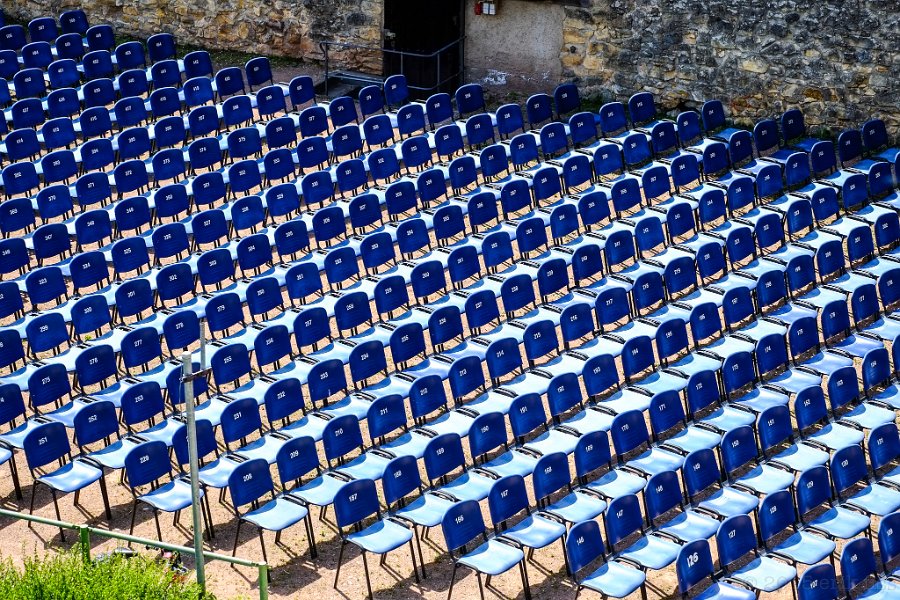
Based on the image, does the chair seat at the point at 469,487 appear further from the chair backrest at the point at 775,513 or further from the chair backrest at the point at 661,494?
the chair backrest at the point at 775,513

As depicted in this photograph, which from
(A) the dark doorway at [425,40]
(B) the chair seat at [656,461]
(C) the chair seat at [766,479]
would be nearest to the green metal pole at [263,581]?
(B) the chair seat at [656,461]

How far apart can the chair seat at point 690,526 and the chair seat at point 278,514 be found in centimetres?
282

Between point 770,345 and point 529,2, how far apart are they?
26.7 feet

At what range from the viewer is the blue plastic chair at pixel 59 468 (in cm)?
1124

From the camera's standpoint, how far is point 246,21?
2130 cm

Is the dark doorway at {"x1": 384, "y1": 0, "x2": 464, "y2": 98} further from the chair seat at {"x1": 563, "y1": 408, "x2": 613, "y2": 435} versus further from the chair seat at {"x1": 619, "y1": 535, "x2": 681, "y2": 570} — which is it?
the chair seat at {"x1": 619, "y1": 535, "x2": 681, "y2": 570}

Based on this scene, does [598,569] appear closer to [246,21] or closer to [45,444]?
[45,444]

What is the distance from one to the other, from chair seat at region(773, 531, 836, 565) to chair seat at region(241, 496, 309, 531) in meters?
3.68

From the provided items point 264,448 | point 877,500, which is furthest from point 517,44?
point 877,500

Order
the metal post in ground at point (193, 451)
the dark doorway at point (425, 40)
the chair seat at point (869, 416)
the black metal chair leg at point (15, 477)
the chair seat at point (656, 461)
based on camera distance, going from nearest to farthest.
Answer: the metal post in ground at point (193, 451) < the black metal chair leg at point (15, 477) < the chair seat at point (656, 461) < the chair seat at point (869, 416) < the dark doorway at point (425, 40)

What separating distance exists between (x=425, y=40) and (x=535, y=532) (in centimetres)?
1099

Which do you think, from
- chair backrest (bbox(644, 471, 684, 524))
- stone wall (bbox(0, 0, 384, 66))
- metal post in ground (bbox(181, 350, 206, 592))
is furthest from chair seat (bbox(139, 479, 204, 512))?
stone wall (bbox(0, 0, 384, 66))

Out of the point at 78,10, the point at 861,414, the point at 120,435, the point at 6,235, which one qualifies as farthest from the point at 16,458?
the point at 78,10

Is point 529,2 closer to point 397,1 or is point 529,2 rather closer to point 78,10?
point 397,1
